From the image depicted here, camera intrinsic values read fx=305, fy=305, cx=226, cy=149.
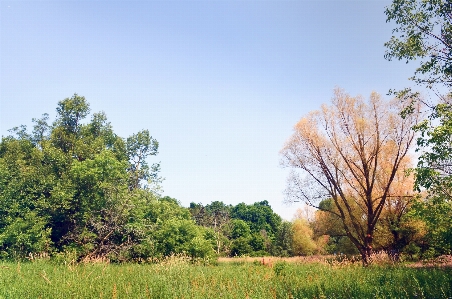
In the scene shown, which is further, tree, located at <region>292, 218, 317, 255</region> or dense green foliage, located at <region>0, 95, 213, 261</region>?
tree, located at <region>292, 218, 317, 255</region>

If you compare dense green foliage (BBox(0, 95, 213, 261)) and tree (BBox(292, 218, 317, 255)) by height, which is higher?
dense green foliage (BBox(0, 95, 213, 261))

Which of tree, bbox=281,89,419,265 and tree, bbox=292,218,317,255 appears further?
tree, bbox=292,218,317,255

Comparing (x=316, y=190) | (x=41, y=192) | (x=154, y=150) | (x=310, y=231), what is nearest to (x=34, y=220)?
(x=41, y=192)

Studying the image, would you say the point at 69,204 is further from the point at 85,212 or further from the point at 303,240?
the point at 303,240

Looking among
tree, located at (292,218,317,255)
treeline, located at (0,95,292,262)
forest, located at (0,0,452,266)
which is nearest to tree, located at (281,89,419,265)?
forest, located at (0,0,452,266)

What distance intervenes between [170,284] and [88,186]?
1754 cm

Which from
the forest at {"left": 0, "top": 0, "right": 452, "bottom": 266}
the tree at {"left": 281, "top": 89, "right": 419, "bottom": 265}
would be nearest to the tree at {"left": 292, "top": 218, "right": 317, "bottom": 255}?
the forest at {"left": 0, "top": 0, "right": 452, "bottom": 266}

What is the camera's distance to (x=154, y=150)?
36062 millimetres

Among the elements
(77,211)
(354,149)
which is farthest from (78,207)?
(354,149)

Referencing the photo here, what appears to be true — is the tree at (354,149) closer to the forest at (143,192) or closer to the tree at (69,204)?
the forest at (143,192)

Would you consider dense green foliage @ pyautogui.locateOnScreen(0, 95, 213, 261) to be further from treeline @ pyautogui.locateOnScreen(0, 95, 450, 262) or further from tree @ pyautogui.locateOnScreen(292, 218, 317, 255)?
tree @ pyautogui.locateOnScreen(292, 218, 317, 255)

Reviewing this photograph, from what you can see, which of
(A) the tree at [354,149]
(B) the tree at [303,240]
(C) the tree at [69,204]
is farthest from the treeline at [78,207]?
(B) the tree at [303,240]

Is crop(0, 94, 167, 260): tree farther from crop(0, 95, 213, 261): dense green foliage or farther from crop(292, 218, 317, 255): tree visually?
crop(292, 218, 317, 255): tree

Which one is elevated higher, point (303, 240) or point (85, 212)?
point (85, 212)
